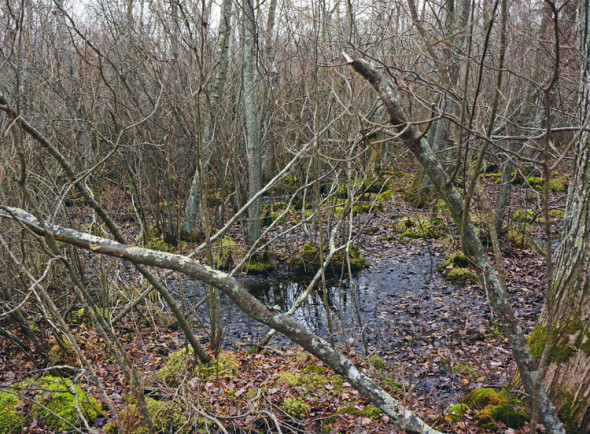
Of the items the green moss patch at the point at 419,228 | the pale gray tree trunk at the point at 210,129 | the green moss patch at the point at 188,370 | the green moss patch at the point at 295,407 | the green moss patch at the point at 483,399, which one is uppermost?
the pale gray tree trunk at the point at 210,129

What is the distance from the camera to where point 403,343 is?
5.70 metres

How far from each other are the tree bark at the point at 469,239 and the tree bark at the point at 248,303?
705 millimetres

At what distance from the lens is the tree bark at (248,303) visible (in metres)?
2.52

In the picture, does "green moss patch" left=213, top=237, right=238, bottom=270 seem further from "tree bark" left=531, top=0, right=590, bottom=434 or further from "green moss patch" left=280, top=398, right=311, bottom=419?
"tree bark" left=531, top=0, right=590, bottom=434

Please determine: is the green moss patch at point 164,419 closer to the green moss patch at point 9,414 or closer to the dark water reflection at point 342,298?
the green moss patch at point 9,414

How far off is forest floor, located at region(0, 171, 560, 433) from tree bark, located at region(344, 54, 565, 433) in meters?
0.63

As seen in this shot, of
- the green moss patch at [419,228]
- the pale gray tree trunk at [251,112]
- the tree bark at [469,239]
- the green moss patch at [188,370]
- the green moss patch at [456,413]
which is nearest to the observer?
the tree bark at [469,239]

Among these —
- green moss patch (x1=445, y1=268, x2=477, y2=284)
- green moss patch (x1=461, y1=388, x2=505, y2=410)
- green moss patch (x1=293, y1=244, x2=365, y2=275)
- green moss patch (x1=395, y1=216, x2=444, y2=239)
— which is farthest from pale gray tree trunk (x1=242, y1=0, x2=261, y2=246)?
green moss patch (x1=461, y1=388, x2=505, y2=410)

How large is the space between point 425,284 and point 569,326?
4.73 m

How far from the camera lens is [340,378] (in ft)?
15.0

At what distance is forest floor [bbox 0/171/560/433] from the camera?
12.0 ft

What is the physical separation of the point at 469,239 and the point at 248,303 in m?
1.46

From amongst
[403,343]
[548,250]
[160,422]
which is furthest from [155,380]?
[548,250]

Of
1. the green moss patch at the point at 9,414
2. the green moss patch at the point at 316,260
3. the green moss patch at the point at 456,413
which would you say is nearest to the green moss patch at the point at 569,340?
the green moss patch at the point at 456,413
